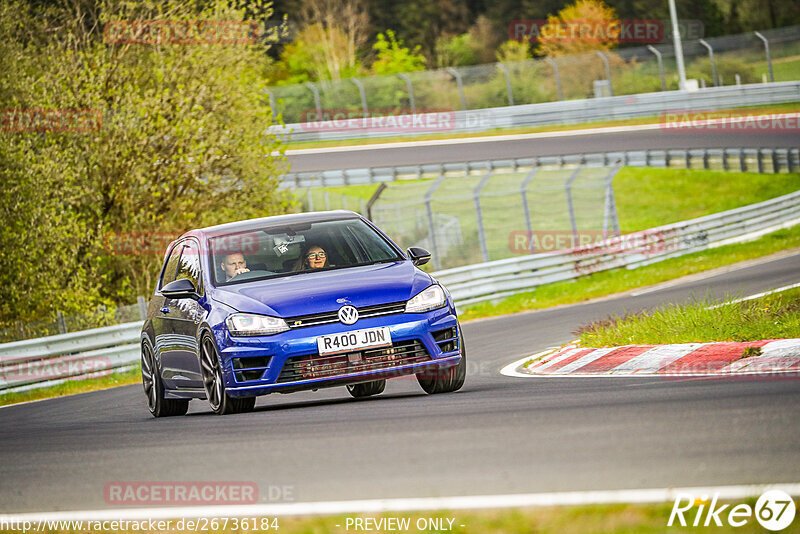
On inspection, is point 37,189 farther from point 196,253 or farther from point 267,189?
point 196,253

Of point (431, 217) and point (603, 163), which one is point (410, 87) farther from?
point (431, 217)

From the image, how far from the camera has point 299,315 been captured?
8680 millimetres

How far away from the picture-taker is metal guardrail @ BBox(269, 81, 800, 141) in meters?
43.3

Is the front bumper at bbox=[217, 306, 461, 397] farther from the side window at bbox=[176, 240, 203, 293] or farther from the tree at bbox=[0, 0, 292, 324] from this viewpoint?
the tree at bbox=[0, 0, 292, 324]

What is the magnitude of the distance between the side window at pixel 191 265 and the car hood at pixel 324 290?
59cm

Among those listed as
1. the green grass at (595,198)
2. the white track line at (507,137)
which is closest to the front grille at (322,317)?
the green grass at (595,198)

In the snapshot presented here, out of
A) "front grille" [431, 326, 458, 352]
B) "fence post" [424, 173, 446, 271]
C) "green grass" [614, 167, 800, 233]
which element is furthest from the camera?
"green grass" [614, 167, 800, 233]

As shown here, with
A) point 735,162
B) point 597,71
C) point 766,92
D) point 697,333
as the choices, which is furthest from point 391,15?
point 697,333

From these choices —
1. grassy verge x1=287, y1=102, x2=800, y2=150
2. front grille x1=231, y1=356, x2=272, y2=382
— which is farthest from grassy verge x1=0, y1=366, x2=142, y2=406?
grassy verge x1=287, y1=102, x2=800, y2=150

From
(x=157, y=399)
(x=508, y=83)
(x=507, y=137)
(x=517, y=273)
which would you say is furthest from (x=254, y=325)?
(x=508, y=83)

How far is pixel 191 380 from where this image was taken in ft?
32.4

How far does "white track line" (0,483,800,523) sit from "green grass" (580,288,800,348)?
198 inches

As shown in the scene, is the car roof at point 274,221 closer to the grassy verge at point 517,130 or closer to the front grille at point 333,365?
the front grille at point 333,365

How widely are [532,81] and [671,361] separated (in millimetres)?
43483
